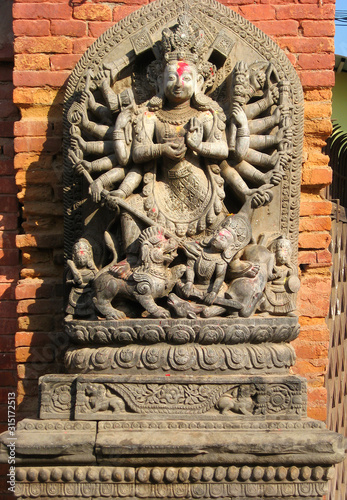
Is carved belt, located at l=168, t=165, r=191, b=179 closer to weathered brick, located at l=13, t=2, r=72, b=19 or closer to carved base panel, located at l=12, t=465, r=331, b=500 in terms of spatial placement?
weathered brick, located at l=13, t=2, r=72, b=19

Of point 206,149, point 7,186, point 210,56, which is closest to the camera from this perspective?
point 206,149

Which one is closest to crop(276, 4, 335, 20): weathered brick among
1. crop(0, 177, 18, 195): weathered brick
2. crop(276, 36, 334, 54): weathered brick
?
crop(276, 36, 334, 54): weathered brick

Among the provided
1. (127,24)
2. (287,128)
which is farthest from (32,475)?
(127,24)

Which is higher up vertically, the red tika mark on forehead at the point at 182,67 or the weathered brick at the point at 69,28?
the weathered brick at the point at 69,28

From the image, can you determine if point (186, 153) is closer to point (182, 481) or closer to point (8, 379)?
point (182, 481)

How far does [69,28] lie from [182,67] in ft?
3.18

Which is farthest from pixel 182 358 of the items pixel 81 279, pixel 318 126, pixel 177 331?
pixel 318 126

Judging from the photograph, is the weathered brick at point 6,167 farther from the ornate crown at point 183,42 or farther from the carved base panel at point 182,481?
the carved base panel at point 182,481

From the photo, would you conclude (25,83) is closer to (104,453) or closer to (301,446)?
(104,453)

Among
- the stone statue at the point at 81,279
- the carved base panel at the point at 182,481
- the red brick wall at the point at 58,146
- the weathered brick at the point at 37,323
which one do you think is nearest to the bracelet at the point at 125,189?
the stone statue at the point at 81,279

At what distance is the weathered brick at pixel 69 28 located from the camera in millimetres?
4504

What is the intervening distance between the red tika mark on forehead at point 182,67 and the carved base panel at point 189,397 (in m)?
1.77

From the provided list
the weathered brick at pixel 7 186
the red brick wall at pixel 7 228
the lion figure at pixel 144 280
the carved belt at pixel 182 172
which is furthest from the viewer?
the weathered brick at pixel 7 186

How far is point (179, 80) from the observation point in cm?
399
